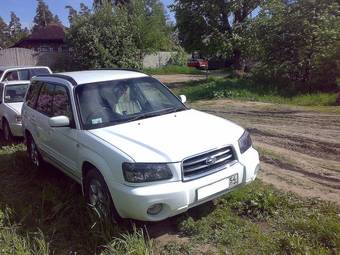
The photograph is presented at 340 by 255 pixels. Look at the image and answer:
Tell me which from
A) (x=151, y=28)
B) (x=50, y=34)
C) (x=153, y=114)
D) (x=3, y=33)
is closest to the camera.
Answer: (x=153, y=114)

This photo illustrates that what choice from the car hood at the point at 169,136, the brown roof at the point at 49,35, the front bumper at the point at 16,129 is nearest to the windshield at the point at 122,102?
the car hood at the point at 169,136

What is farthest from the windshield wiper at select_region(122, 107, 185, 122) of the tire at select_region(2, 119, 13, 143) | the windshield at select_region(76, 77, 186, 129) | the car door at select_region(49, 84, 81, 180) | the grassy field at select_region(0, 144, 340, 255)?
the tire at select_region(2, 119, 13, 143)

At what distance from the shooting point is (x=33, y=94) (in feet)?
21.0

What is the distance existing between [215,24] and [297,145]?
15389 millimetres

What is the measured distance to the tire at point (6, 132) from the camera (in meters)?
8.62

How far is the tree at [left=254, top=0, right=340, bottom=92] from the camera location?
43.6 feet

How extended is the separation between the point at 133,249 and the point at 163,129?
1327 millimetres

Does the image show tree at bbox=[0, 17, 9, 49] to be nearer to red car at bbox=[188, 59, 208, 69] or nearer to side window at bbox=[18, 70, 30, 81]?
Result: red car at bbox=[188, 59, 208, 69]

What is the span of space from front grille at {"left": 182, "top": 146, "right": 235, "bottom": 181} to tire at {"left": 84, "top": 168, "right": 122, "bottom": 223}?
35.0 inches

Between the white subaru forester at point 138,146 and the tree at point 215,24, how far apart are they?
50.1ft

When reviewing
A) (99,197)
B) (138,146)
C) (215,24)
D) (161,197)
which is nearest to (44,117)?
(99,197)

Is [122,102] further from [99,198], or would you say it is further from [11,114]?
[11,114]

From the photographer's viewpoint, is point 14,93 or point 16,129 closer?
point 16,129

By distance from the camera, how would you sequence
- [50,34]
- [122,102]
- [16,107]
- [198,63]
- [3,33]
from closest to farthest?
[122,102]
[16,107]
[198,63]
[50,34]
[3,33]
